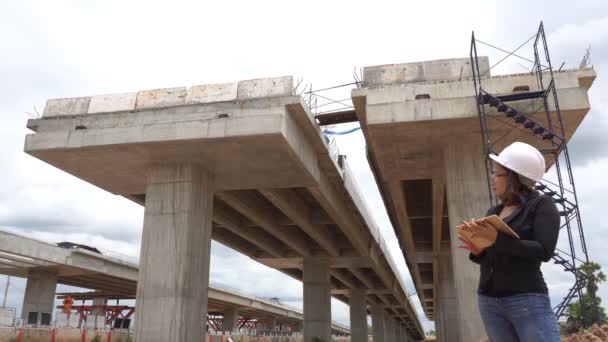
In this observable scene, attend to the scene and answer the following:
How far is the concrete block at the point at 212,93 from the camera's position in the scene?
1681 cm

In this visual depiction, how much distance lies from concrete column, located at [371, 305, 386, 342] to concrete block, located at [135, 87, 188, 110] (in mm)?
54944

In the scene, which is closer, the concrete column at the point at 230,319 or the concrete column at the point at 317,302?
the concrete column at the point at 317,302

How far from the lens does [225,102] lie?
653 inches

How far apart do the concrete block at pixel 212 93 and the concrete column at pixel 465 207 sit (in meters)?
7.86

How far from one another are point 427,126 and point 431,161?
3.21 meters

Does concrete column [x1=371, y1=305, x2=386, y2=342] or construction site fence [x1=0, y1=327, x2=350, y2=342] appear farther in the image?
concrete column [x1=371, y1=305, x2=386, y2=342]

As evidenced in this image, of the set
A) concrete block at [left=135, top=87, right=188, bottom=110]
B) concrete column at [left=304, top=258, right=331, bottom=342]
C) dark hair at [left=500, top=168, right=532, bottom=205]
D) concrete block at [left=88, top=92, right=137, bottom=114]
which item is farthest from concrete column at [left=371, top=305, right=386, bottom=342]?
dark hair at [left=500, top=168, right=532, bottom=205]

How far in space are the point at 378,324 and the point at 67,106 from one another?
60872 mm

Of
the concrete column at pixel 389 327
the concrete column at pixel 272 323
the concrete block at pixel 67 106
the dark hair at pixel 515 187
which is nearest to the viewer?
the dark hair at pixel 515 187

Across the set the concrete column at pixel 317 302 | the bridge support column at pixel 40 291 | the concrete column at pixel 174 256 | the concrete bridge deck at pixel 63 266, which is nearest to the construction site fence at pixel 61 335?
the concrete bridge deck at pixel 63 266

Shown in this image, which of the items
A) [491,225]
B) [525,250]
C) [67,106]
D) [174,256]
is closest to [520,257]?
[525,250]

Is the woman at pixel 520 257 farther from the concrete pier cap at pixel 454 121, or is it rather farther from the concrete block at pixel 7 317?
the concrete block at pixel 7 317

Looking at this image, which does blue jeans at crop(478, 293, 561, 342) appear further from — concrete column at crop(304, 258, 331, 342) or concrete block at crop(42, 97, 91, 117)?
concrete column at crop(304, 258, 331, 342)

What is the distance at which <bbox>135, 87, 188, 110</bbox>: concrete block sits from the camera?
56.1 feet
